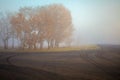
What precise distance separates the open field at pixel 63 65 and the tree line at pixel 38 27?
2.52 ft

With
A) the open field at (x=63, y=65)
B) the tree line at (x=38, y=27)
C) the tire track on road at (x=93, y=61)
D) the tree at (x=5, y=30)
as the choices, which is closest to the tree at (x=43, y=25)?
the tree line at (x=38, y=27)

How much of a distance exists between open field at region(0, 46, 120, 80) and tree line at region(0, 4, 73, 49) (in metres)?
0.77

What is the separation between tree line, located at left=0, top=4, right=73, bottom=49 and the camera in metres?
10.8

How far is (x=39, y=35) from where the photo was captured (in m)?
11.1

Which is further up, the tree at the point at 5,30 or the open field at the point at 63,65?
the tree at the point at 5,30

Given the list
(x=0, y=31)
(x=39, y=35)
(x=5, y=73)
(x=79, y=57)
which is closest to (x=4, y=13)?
(x=0, y=31)

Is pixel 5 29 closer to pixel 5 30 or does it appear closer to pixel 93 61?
pixel 5 30

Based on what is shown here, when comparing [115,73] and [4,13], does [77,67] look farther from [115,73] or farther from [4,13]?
[4,13]

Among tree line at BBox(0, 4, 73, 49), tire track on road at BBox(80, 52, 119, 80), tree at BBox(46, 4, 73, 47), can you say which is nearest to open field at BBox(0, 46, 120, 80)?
tire track on road at BBox(80, 52, 119, 80)

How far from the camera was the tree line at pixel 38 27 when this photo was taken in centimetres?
1084

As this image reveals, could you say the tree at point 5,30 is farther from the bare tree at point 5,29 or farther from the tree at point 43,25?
the tree at point 43,25

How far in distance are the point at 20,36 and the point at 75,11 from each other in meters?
3.69

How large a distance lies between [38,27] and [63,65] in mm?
2858

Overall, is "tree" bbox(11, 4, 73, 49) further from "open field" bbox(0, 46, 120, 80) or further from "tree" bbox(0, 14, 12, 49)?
"open field" bbox(0, 46, 120, 80)
